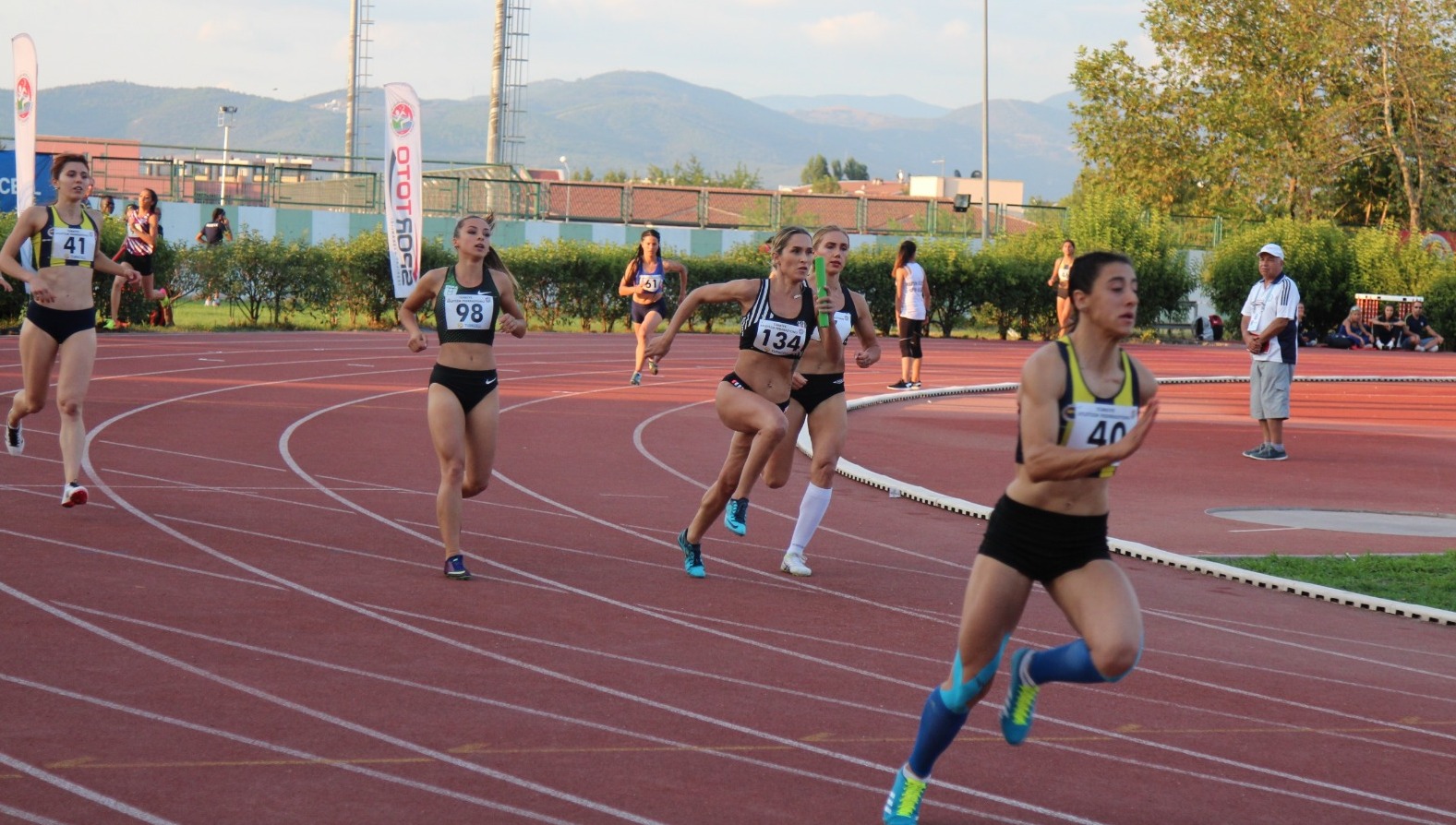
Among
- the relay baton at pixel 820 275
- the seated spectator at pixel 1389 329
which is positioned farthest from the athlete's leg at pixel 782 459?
the seated spectator at pixel 1389 329

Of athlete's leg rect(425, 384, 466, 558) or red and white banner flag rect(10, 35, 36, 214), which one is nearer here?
athlete's leg rect(425, 384, 466, 558)

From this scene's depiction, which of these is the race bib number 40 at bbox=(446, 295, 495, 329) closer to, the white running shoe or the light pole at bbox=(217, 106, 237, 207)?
the white running shoe

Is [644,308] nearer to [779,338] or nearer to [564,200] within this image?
[779,338]

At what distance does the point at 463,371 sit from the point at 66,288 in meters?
3.01

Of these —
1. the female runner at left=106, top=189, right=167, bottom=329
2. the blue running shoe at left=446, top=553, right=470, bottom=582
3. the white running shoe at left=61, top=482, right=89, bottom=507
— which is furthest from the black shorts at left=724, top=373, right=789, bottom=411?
the female runner at left=106, top=189, right=167, bottom=329

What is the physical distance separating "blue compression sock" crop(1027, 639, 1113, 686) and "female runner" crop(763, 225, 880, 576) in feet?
13.1

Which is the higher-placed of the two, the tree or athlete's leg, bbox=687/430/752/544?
the tree

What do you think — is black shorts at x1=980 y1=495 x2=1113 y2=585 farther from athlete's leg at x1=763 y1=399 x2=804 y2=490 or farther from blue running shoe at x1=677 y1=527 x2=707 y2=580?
athlete's leg at x1=763 y1=399 x2=804 y2=490

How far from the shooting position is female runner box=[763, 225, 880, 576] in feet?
29.3

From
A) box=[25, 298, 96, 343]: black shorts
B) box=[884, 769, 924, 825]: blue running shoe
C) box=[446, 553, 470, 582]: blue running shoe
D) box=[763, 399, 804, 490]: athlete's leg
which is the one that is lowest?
box=[884, 769, 924, 825]: blue running shoe

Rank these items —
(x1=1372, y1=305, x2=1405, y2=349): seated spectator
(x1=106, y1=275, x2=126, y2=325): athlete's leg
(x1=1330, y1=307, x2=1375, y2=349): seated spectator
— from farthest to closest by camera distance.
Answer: (x1=1372, y1=305, x2=1405, y2=349): seated spectator → (x1=1330, y1=307, x2=1375, y2=349): seated spectator → (x1=106, y1=275, x2=126, y2=325): athlete's leg

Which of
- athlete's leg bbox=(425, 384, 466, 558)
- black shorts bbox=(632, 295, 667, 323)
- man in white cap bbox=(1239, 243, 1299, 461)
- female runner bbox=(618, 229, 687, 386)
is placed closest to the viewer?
athlete's leg bbox=(425, 384, 466, 558)

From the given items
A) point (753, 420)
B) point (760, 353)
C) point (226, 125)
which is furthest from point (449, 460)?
point (226, 125)

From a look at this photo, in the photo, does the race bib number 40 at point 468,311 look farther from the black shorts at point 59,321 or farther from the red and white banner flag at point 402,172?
the red and white banner flag at point 402,172
